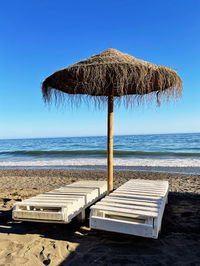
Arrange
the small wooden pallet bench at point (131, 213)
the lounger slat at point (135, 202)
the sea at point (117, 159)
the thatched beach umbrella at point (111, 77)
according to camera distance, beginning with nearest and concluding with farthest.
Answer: the small wooden pallet bench at point (131, 213)
the lounger slat at point (135, 202)
the thatched beach umbrella at point (111, 77)
the sea at point (117, 159)

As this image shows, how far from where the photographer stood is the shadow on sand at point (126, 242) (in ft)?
8.59

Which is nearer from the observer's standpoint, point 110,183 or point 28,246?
point 28,246

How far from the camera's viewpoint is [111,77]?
388cm

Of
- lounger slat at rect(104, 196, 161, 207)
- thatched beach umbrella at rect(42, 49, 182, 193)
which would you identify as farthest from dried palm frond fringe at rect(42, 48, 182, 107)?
lounger slat at rect(104, 196, 161, 207)

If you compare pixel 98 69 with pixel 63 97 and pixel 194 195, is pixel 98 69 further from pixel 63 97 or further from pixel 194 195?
pixel 194 195

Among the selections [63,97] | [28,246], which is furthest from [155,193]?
[63,97]

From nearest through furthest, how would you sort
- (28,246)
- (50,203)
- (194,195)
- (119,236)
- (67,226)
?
(28,246) < (119,236) < (50,203) < (67,226) < (194,195)

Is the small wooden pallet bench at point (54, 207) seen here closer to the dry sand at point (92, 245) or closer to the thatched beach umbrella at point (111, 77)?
the dry sand at point (92, 245)

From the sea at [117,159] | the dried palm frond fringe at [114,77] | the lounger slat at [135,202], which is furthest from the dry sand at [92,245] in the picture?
the sea at [117,159]

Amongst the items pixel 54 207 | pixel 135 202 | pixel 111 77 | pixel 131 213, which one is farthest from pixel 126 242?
pixel 111 77

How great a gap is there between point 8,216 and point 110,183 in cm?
219

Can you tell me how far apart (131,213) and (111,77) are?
2.39 m

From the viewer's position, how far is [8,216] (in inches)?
165

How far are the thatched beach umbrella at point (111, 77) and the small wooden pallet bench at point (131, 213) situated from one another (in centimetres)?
94
